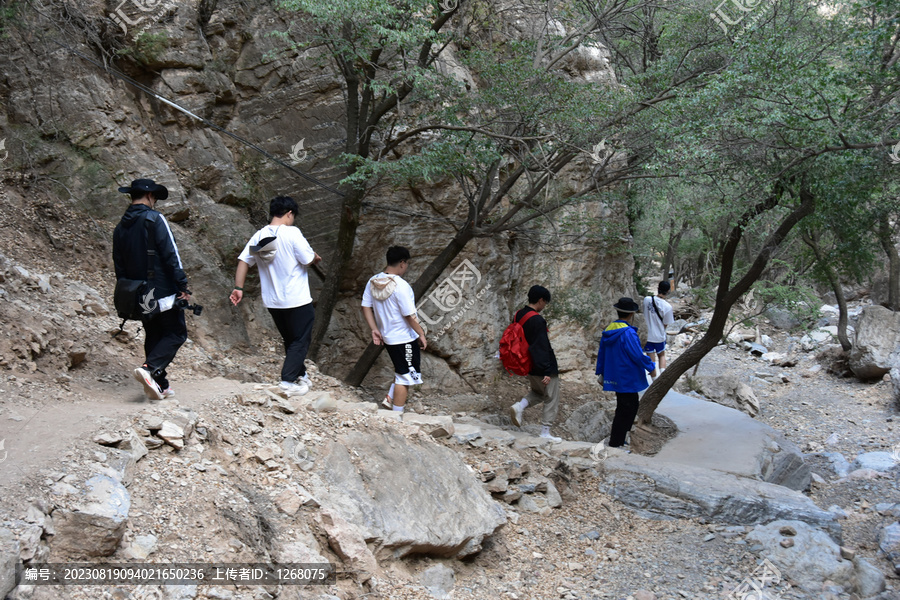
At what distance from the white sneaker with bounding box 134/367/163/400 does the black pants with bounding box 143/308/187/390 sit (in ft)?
0.35

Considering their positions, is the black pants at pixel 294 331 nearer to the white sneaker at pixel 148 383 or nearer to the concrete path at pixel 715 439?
the white sneaker at pixel 148 383

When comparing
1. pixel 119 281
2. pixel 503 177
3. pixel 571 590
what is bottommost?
pixel 571 590

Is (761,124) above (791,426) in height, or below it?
above

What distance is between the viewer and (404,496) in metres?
4.34

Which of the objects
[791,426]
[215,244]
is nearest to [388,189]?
[215,244]

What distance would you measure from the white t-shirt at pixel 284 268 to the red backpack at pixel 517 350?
8.44ft

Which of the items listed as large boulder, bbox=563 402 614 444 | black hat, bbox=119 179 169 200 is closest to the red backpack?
large boulder, bbox=563 402 614 444

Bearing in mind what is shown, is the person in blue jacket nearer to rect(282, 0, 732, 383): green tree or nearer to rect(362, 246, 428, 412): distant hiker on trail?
rect(282, 0, 732, 383): green tree

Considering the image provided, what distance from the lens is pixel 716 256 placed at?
19688 mm

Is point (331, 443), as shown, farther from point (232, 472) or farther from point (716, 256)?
point (716, 256)

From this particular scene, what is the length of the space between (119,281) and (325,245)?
4.91 m

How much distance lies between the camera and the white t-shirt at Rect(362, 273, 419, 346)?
18.3 feet

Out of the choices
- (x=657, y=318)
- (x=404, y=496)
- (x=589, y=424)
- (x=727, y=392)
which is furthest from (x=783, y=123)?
(x=727, y=392)

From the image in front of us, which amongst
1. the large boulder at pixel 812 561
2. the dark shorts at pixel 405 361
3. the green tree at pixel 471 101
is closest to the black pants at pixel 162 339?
the dark shorts at pixel 405 361
